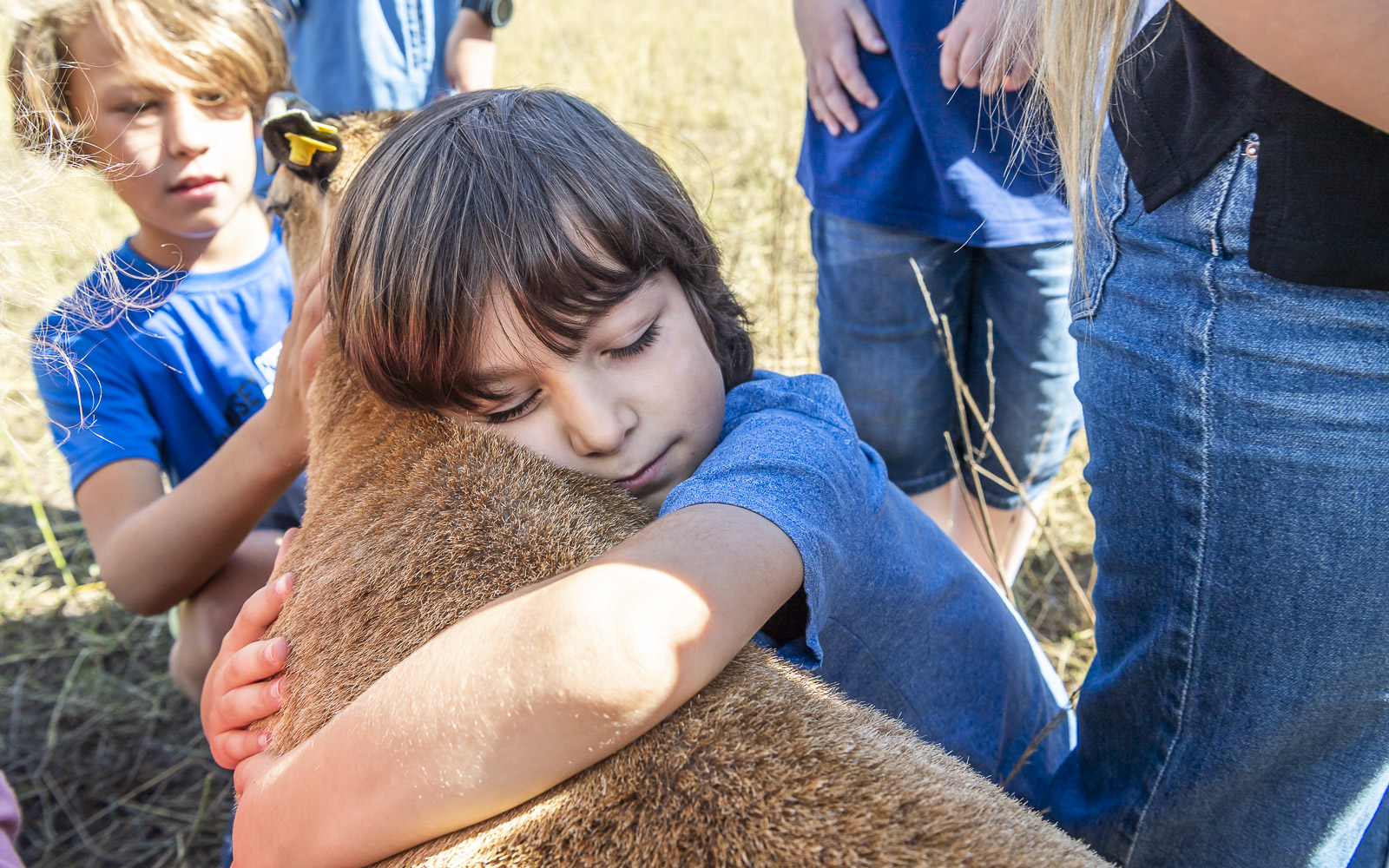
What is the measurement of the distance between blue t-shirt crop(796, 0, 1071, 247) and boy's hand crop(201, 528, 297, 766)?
1.58 meters

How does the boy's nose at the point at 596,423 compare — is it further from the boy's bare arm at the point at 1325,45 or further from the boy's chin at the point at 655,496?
the boy's bare arm at the point at 1325,45

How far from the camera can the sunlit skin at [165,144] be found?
87.5 inches

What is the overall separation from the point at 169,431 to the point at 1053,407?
246cm

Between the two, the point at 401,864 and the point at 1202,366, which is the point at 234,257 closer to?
the point at 401,864

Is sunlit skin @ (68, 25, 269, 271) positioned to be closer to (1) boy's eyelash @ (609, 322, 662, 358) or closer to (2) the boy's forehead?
(2) the boy's forehead

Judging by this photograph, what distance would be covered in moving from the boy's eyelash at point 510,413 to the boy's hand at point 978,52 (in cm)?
110

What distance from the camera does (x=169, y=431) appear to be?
2.45m

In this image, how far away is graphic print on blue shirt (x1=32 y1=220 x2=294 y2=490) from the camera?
221 centimetres

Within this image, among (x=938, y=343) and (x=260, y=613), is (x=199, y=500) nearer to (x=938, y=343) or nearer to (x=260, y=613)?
(x=260, y=613)

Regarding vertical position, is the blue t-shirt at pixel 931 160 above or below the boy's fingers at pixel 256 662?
above

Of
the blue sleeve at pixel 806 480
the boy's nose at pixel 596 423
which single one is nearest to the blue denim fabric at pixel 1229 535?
the blue sleeve at pixel 806 480

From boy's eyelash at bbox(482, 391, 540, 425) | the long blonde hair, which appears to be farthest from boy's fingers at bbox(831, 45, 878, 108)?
boy's eyelash at bbox(482, 391, 540, 425)

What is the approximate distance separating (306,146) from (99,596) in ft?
9.03

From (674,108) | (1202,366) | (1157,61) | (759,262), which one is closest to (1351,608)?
(1202,366)
